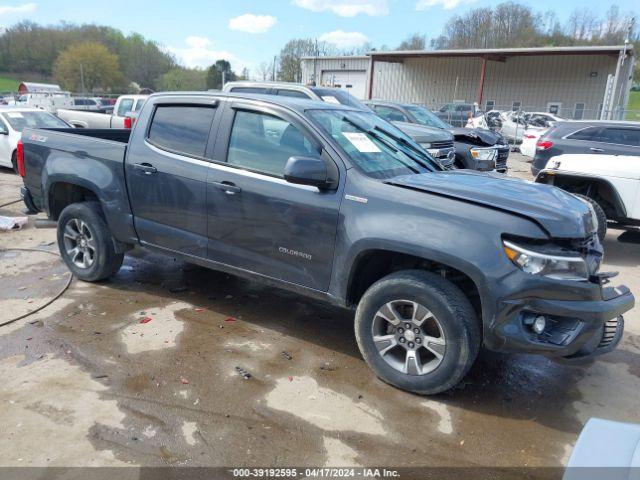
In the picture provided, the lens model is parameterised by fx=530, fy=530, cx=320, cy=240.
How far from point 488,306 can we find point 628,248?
6.03 m

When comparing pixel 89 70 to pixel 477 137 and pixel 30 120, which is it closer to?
pixel 30 120

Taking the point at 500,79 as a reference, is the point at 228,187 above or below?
below

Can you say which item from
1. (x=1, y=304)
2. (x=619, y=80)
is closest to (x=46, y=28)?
(x=619, y=80)

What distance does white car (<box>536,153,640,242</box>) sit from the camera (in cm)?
690


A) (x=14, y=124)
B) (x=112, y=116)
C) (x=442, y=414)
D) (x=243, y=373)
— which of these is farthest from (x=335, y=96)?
(x=112, y=116)

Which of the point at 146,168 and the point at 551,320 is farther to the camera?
the point at 146,168

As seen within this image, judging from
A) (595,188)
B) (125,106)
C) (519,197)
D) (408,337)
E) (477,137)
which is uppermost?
(125,106)

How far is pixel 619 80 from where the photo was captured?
96.5 ft

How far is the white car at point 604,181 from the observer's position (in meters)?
6.90

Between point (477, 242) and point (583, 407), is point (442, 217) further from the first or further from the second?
point (583, 407)

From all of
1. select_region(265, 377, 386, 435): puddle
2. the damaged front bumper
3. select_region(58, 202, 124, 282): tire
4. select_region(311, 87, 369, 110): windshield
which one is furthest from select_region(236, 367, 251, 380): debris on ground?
select_region(311, 87, 369, 110): windshield

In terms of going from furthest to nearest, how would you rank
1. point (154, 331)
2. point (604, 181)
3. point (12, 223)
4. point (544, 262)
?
point (12, 223) → point (604, 181) → point (154, 331) → point (544, 262)

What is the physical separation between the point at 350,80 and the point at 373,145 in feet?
123

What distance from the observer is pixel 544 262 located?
3.13 meters
